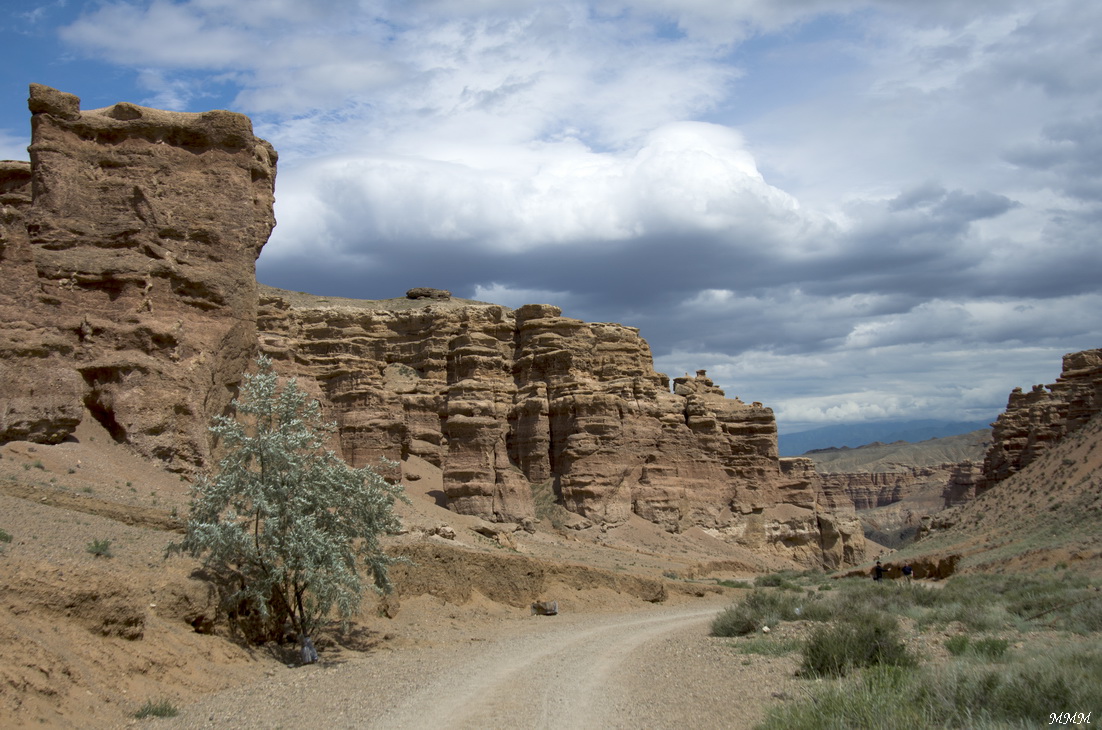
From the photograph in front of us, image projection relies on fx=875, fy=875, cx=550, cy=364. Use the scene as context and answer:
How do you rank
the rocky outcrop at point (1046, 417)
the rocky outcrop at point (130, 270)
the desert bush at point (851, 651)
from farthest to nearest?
the rocky outcrop at point (1046, 417) < the rocky outcrop at point (130, 270) < the desert bush at point (851, 651)

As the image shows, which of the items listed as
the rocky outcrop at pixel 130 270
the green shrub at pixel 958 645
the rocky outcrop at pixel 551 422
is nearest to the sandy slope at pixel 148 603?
the rocky outcrop at pixel 130 270

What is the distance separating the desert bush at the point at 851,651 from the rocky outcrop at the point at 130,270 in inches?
755

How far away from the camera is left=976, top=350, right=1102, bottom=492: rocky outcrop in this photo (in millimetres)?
56500

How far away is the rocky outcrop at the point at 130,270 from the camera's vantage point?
25094mm

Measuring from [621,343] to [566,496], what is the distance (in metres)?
11.8

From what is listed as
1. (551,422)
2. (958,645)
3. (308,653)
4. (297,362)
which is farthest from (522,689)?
(551,422)

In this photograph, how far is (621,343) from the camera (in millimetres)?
58312

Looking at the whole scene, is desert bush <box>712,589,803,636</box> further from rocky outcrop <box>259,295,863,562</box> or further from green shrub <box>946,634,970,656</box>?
rocky outcrop <box>259,295,863,562</box>

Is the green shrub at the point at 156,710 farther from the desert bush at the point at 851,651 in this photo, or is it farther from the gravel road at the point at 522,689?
the desert bush at the point at 851,651

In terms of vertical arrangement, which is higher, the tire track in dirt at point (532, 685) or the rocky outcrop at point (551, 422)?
the rocky outcrop at point (551, 422)

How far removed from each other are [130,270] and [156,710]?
18.6m

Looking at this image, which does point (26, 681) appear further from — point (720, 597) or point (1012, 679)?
point (720, 597)

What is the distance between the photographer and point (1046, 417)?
5962 centimetres

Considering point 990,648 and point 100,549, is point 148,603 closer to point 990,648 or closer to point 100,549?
point 100,549
